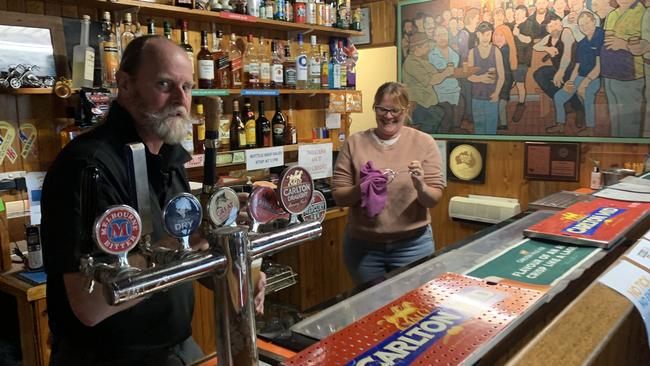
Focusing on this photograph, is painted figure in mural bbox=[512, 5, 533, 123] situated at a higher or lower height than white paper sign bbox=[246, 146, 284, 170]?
higher

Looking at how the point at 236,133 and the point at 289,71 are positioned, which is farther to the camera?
the point at 289,71

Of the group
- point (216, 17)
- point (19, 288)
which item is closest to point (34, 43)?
point (216, 17)

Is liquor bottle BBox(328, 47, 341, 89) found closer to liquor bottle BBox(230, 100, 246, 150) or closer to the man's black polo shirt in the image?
liquor bottle BBox(230, 100, 246, 150)

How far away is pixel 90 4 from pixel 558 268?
2.38 meters

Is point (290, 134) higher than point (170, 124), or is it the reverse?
point (170, 124)

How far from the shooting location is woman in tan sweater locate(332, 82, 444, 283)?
8.27 ft

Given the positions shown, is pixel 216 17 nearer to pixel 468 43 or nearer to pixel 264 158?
pixel 264 158

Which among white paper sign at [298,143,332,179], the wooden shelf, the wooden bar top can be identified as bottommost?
the wooden bar top

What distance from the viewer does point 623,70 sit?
11.6 feet

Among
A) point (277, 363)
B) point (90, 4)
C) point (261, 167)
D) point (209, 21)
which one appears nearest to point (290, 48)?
point (209, 21)

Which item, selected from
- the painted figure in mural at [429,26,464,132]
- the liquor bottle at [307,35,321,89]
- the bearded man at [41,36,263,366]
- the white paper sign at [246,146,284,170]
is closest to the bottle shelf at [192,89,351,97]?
the liquor bottle at [307,35,321,89]

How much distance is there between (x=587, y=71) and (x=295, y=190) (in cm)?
344

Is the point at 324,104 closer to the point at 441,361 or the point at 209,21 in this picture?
the point at 209,21

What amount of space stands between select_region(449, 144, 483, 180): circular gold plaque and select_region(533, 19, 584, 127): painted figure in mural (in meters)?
0.59
